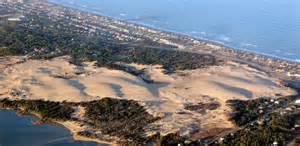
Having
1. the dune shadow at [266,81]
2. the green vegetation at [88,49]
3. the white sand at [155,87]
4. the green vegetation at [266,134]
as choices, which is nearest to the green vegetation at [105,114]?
the white sand at [155,87]

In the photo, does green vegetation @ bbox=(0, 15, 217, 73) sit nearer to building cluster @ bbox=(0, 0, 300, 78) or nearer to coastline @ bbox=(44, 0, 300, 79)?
building cluster @ bbox=(0, 0, 300, 78)

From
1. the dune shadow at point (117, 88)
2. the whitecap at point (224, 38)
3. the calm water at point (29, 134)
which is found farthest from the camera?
the whitecap at point (224, 38)

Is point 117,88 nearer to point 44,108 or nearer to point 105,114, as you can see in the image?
point 105,114

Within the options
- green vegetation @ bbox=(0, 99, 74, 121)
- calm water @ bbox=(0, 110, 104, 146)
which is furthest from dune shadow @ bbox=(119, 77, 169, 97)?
calm water @ bbox=(0, 110, 104, 146)

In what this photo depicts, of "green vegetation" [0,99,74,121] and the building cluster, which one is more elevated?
the building cluster

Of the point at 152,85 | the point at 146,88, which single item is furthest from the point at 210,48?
the point at 146,88

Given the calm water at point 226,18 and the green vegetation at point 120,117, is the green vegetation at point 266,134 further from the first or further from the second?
the calm water at point 226,18
